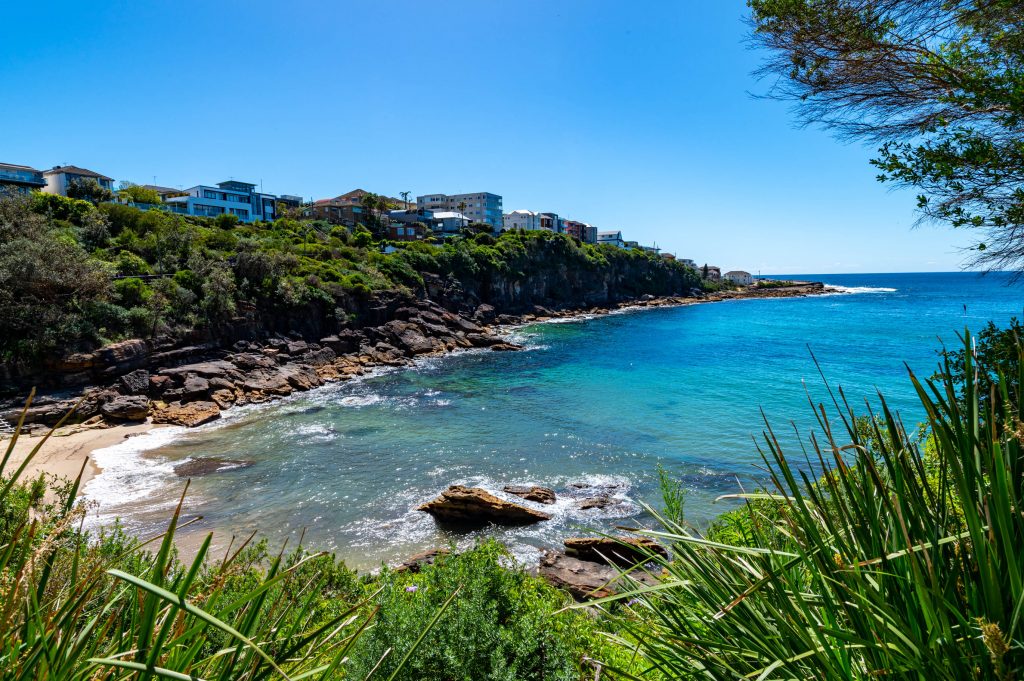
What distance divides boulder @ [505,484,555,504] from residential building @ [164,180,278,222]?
62.0m

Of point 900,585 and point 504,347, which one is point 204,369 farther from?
point 900,585

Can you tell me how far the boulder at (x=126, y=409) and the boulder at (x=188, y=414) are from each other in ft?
1.68

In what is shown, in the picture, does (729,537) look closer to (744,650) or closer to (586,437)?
(744,650)

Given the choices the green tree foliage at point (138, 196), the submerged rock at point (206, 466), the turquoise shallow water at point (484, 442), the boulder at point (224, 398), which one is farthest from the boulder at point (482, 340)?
the green tree foliage at point (138, 196)

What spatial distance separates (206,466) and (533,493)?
38.3 ft

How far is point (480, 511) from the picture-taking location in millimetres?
14336

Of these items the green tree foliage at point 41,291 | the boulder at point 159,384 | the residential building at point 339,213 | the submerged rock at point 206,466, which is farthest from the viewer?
the residential building at point 339,213

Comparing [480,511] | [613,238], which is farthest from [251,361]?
[613,238]

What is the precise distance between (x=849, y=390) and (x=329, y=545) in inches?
1076

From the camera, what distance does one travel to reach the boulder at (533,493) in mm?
15547

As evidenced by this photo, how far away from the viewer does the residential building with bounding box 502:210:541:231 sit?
364 feet

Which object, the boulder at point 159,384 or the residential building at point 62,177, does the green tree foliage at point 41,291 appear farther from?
the residential building at point 62,177

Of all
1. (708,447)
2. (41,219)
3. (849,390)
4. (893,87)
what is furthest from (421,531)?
(41,219)

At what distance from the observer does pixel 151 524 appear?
13.7m
